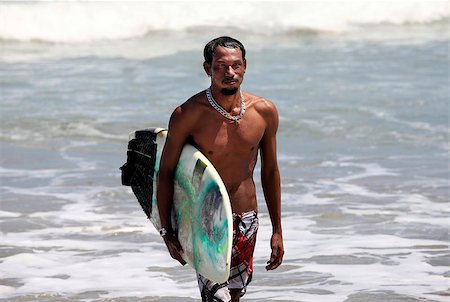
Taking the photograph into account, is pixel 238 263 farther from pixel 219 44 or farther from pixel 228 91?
pixel 219 44

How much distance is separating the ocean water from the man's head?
1947 mm

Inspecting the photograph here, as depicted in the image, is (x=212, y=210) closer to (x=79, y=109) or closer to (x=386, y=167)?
(x=386, y=167)

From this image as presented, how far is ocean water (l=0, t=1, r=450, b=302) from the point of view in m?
6.14

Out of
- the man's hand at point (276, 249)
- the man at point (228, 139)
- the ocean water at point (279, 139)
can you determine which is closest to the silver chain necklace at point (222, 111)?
the man at point (228, 139)

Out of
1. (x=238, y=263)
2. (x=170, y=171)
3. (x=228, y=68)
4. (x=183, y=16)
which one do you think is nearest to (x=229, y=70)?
(x=228, y=68)

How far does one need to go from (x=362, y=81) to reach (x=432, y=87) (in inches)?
45.3

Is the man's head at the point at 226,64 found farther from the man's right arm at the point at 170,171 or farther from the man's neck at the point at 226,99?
the man's right arm at the point at 170,171

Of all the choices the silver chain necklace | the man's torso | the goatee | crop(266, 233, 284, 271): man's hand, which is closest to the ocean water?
crop(266, 233, 284, 271): man's hand

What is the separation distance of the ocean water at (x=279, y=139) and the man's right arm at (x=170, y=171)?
1595mm

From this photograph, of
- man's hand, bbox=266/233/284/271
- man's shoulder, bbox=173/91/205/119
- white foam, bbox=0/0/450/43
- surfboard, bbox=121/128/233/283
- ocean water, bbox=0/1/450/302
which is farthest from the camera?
white foam, bbox=0/0/450/43

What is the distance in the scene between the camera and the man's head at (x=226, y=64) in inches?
156

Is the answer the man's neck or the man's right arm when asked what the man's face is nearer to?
the man's neck

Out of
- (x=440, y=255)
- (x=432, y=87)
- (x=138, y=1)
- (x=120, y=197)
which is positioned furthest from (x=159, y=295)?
(x=138, y=1)

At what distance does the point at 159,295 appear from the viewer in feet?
18.8
